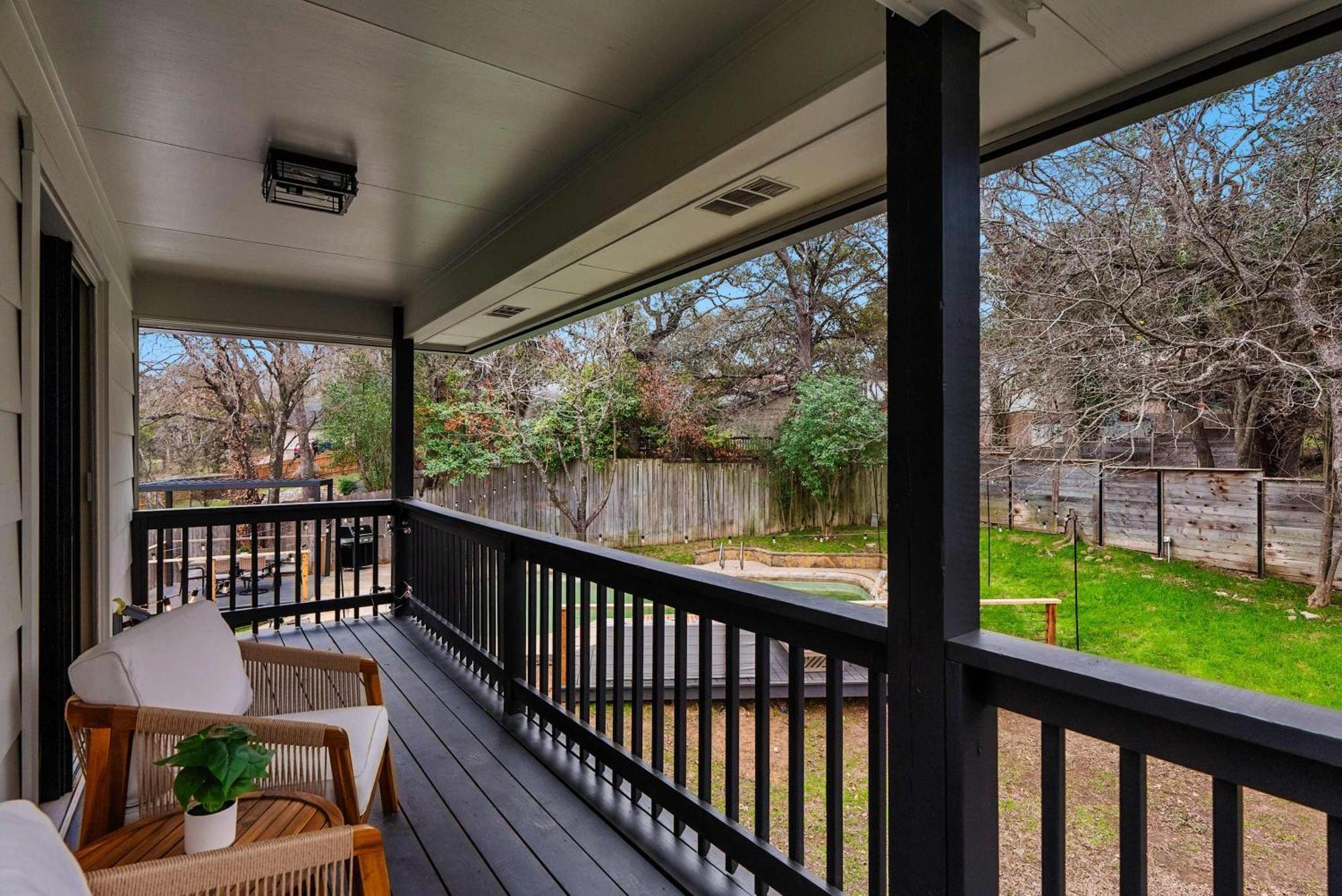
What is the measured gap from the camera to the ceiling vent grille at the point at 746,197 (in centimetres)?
232

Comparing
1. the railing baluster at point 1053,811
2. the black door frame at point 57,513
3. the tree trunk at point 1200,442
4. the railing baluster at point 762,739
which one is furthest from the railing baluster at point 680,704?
the tree trunk at point 1200,442

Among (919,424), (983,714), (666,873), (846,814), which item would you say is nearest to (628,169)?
(919,424)

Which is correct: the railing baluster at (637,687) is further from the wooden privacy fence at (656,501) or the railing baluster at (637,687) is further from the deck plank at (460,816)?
the wooden privacy fence at (656,501)

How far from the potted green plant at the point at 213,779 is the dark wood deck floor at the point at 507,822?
2.61 feet

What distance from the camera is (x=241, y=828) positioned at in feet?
5.14

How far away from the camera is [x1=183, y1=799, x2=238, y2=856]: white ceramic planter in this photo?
4.58 ft

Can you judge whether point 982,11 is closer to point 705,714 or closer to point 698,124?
point 698,124

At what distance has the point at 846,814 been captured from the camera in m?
4.53

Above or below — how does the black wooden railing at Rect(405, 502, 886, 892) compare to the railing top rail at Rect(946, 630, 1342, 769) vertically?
below

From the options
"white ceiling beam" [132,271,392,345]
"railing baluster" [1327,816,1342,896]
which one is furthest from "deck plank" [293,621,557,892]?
"white ceiling beam" [132,271,392,345]

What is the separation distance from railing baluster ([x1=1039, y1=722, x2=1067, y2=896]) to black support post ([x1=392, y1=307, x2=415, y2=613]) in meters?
4.94

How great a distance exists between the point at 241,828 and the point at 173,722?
0.38 metres

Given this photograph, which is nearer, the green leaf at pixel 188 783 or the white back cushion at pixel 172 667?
the green leaf at pixel 188 783

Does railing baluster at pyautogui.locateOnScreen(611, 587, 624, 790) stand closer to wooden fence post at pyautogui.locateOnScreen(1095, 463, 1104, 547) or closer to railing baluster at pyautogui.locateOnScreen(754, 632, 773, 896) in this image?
railing baluster at pyautogui.locateOnScreen(754, 632, 773, 896)
